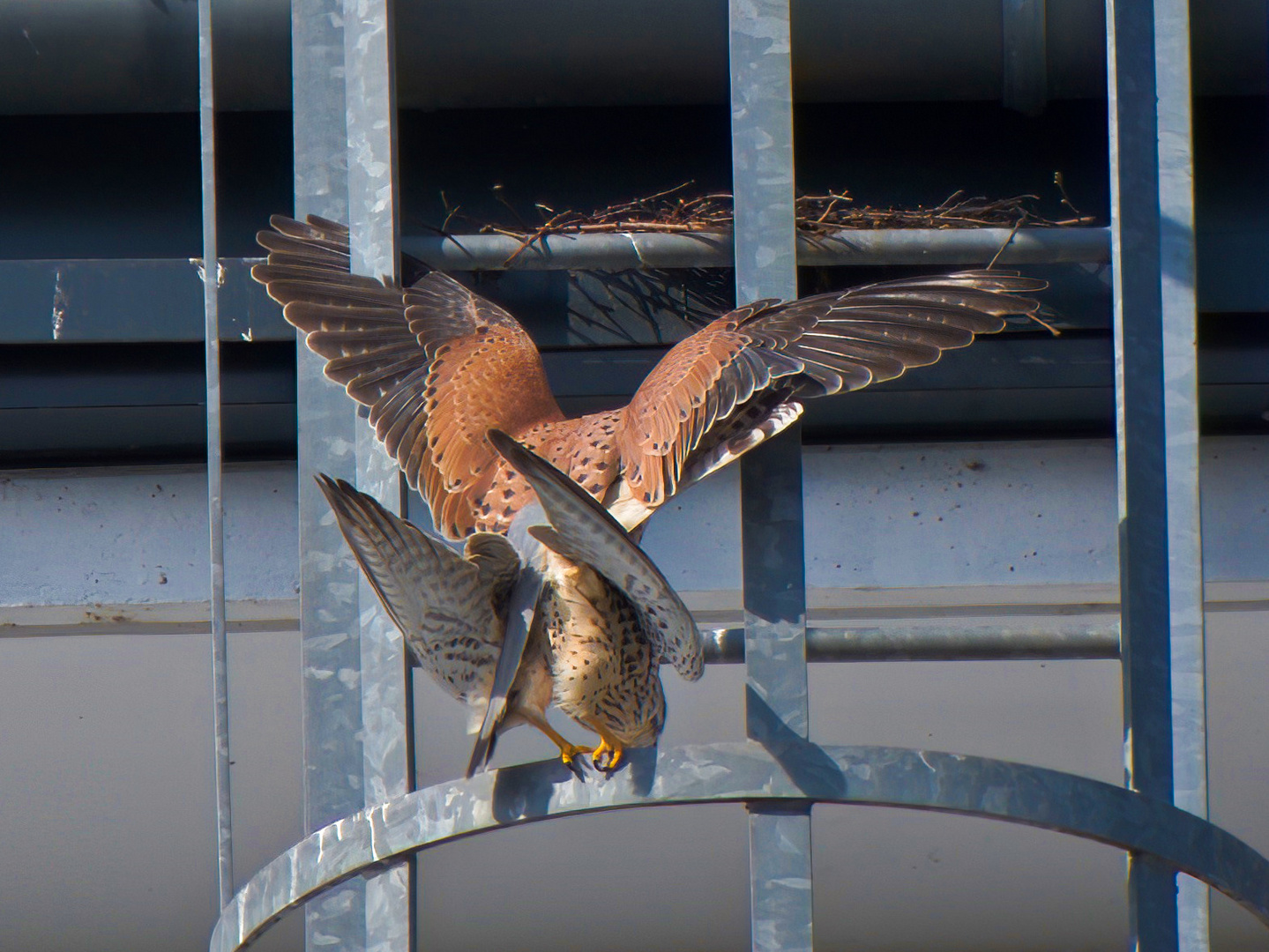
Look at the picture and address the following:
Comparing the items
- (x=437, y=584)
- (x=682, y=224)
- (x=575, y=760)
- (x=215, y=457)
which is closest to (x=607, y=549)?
(x=437, y=584)

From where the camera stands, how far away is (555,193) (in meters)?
2.67

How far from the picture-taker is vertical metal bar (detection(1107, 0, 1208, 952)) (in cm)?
159

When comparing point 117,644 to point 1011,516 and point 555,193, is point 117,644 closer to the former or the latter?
point 555,193

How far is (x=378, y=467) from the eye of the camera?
64.2 inches

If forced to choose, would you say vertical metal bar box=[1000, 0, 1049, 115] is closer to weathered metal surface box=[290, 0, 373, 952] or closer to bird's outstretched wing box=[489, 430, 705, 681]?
weathered metal surface box=[290, 0, 373, 952]

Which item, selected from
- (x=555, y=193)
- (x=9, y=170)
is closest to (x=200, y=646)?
→ (x=9, y=170)

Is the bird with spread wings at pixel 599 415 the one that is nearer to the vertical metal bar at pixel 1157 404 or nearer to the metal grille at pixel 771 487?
the metal grille at pixel 771 487

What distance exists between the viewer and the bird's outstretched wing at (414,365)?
1.70 metres

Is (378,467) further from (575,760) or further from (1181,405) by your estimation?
(1181,405)

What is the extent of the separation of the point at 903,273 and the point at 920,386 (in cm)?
34

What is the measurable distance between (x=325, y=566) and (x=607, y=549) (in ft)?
1.79

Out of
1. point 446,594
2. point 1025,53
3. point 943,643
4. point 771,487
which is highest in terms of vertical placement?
point 1025,53

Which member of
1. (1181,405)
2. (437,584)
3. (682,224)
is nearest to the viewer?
(437,584)

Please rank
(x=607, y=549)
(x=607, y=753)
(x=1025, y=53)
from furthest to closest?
(x=1025, y=53) → (x=607, y=753) → (x=607, y=549)
